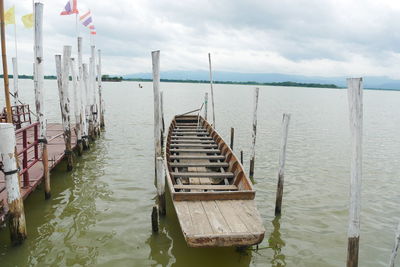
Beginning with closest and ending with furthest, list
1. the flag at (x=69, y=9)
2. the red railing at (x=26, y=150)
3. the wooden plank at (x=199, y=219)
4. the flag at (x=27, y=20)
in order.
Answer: the wooden plank at (x=199, y=219), the red railing at (x=26, y=150), the flag at (x=27, y=20), the flag at (x=69, y=9)

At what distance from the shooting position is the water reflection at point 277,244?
253 inches

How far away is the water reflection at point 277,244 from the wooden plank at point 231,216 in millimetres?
1295

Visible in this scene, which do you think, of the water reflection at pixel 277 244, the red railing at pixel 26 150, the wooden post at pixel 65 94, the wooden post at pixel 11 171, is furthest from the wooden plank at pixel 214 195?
the wooden post at pixel 65 94

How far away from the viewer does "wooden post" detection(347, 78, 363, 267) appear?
4672mm

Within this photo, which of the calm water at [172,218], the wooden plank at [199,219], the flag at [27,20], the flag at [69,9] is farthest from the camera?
the flag at [69,9]

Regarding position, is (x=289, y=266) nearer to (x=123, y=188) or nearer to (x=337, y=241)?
(x=337, y=241)

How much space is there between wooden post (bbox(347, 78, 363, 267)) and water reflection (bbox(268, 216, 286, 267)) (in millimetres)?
1594

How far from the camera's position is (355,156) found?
485 centimetres

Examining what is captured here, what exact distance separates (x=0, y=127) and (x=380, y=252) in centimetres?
809

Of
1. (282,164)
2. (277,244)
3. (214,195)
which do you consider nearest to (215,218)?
(214,195)

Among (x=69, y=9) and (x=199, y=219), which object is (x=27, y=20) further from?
(x=199, y=219)

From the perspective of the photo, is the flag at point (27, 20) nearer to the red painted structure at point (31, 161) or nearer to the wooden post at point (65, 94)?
the wooden post at point (65, 94)

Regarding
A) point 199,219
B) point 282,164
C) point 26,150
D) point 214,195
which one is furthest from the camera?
point 282,164

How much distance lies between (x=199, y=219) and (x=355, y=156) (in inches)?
116
